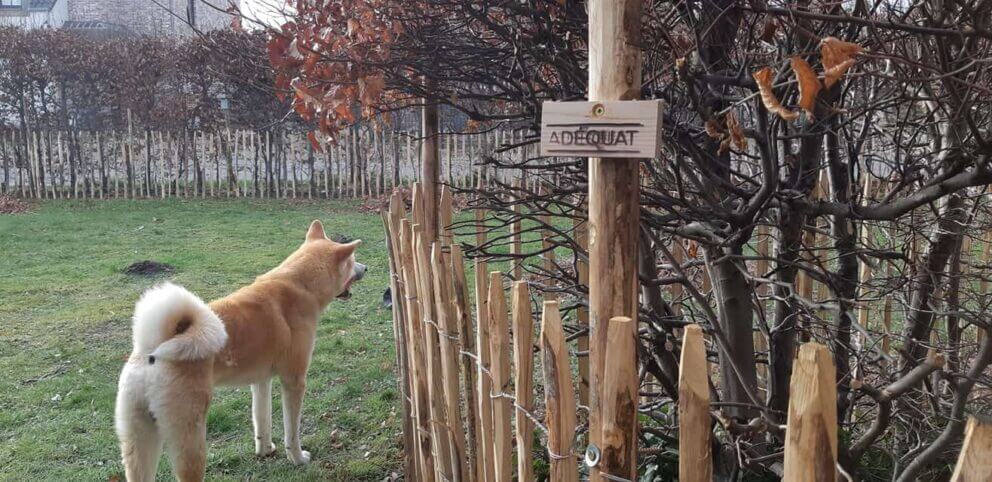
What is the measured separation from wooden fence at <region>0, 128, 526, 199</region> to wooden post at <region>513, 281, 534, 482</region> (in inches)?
538

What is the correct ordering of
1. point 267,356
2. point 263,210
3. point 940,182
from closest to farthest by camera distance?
point 940,182
point 267,356
point 263,210

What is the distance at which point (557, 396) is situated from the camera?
174 cm

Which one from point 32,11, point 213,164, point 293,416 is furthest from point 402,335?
point 32,11

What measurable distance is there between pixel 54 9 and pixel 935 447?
40.5 meters

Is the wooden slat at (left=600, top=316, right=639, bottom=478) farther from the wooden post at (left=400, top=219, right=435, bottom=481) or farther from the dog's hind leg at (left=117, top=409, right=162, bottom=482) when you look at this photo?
the dog's hind leg at (left=117, top=409, right=162, bottom=482)

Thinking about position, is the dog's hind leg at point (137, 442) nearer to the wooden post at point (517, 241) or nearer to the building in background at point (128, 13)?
the wooden post at point (517, 241)

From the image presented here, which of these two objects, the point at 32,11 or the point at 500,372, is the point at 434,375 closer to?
the point at 500,372

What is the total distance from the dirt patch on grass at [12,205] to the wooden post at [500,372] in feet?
50.1

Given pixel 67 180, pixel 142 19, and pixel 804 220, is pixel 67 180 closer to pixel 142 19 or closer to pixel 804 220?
pixel 142 19

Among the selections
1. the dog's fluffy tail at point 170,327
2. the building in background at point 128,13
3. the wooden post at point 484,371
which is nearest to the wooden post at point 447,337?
the wooden post at point 484,371

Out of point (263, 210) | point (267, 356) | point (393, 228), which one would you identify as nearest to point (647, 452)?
point (393, 228)

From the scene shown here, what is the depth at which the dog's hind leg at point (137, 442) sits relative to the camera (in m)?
3.68

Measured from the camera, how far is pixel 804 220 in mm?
2764

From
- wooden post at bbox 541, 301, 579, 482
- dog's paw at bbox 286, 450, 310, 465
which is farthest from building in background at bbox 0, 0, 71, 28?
wooden post at bbox 541, 301, 579, 482
